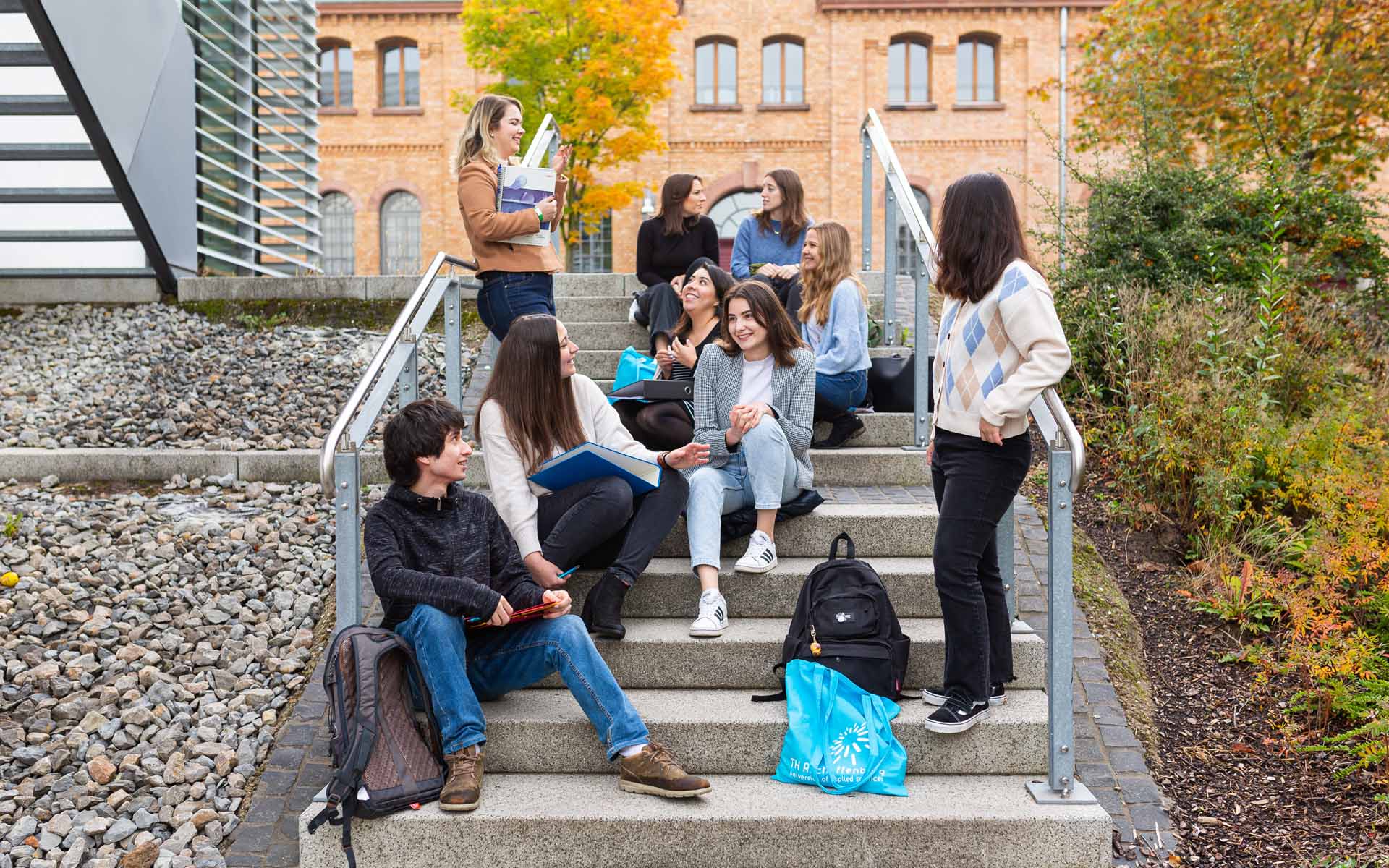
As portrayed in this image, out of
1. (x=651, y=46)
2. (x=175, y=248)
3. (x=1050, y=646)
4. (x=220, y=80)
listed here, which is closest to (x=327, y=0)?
(x=651, y=46)

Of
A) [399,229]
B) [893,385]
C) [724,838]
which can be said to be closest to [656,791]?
[724,838]

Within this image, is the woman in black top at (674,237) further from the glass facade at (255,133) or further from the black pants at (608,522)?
the glass facade at (255,133)

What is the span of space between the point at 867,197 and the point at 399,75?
19.9 m

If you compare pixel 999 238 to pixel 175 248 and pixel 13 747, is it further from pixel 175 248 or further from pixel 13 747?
pixel 175 248

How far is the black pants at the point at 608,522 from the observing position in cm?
389

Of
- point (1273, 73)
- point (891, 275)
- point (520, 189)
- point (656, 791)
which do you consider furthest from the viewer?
point (1273, 73)

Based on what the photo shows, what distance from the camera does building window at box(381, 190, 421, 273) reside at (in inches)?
975

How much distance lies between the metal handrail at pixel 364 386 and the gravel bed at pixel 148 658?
0.88m

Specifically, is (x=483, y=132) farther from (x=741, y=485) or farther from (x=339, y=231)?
(x=339, y=231)

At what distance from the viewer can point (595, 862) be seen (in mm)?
3215

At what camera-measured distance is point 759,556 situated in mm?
4207

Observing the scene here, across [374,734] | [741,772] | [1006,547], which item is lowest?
[741,772]

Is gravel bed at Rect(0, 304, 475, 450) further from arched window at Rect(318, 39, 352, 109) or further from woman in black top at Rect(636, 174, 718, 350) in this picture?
arched window at Rect(318, 39, 352, 109)

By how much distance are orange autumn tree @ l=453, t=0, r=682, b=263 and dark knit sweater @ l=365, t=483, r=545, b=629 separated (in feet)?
50.5
